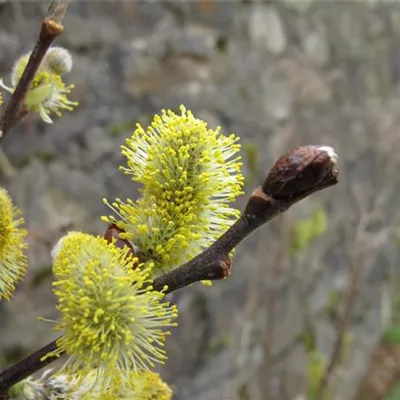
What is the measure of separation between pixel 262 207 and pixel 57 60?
0.31 metres

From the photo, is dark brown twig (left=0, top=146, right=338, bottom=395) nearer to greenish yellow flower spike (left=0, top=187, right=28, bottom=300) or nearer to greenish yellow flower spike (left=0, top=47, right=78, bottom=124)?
greenish yellow flower spike (left=0, top=187, right=28, bottom=300)

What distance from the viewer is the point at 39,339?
1.47 meters

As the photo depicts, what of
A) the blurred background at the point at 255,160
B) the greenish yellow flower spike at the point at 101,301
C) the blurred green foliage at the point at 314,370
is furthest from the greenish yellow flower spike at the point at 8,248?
the blurred green foliage at the point at 314,370

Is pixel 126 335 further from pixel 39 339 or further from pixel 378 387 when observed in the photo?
pixel 378 387

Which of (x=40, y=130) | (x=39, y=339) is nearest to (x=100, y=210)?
(x=40, y=130)

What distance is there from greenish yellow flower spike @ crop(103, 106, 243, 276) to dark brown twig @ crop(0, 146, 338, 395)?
0.18 feet

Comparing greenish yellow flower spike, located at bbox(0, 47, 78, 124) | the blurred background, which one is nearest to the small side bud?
greenish yellow flower spike, located at bbox(0, 47, 78, 124)

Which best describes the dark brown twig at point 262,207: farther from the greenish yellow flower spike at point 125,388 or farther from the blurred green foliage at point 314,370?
the blurred green foliage at point 314,370

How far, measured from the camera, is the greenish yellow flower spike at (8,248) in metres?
0.53

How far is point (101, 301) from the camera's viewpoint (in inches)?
19.6

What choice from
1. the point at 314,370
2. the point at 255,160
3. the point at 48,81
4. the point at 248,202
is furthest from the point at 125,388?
the point at 314,370

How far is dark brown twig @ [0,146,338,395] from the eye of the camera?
40 cm

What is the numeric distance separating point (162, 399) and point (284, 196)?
0.82 feet

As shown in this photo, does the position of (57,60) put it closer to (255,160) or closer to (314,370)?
(255,160)
